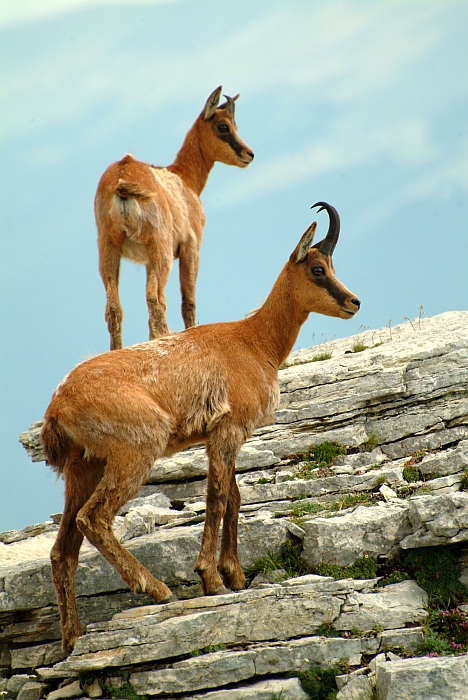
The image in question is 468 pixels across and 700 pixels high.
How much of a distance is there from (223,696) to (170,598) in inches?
46.7

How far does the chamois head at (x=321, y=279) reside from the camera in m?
9.59

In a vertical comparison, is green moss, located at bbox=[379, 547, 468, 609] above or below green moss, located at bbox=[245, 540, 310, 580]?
below

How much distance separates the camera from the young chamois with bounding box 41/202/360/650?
8.11 metres

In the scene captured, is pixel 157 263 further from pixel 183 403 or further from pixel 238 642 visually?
pixel 238 642

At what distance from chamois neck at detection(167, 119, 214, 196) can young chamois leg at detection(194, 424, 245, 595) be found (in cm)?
706

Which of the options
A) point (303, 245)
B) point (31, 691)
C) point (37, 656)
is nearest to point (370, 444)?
point (303, 245)

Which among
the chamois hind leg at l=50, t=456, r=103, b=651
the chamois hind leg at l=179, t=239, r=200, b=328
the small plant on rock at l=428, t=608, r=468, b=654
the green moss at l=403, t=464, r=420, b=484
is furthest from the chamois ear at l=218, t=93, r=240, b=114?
the small plant on rock at l=428, t=608, r=468, b=654

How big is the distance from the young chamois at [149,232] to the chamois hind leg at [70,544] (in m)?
3.70

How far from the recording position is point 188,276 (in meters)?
13.7

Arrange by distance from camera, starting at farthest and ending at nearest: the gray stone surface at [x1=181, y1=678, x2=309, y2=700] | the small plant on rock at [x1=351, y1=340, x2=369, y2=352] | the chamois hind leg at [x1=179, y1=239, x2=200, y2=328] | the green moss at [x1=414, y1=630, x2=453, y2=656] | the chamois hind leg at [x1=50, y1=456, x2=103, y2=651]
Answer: the small plant on rock at [x1=351, y1=340, x2=369, y2=352]
the chamois hind leg at [x1=179, y1=239, x2=200, y2=328]
the chamois hind leg at [x1=50, y1=456, x2=103, y2=651]
the green moss at [x1=414, y1=630, x2=453, y2=656]
the gray stone surface at [x1=181, y1=678, x2=309, y2=700]

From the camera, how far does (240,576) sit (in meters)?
8.84

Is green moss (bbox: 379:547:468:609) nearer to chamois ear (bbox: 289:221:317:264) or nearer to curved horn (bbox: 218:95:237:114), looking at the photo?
chamois ear (bbox: 289:221:317:264)

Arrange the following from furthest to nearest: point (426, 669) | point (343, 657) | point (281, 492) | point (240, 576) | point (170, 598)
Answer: point (281, 492), point (240, 576), point (170, 598), point (343, 657), point (426, 669)

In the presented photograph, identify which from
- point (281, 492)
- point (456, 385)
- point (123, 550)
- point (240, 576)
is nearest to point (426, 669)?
point (240, 576)
